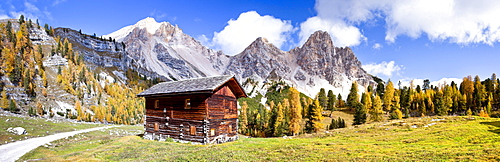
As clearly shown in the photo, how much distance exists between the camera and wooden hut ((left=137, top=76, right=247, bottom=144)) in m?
27.2

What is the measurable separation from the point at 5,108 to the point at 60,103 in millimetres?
30826

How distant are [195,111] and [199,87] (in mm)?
3000

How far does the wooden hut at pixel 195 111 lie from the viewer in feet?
89.1

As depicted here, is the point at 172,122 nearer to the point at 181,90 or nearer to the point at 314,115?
the point at 181,90

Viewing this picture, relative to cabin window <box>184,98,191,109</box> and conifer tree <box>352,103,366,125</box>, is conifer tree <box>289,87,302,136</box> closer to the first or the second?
conifer tree <box>352,103,366,125</box>

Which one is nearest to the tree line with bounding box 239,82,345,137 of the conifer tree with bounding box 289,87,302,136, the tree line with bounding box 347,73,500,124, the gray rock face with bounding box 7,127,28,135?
the conifer tree with bounding box 289,87,302,136

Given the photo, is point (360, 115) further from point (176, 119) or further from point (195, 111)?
point (176, 119)

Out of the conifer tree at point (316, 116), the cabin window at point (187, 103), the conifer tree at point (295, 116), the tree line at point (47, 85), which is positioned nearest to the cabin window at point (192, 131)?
the cabin window at point (187, 103)

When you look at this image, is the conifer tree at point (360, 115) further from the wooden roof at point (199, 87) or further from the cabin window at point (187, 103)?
the cabin window at point (187, 103)

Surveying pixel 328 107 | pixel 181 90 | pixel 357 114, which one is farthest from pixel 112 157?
pixel 328 107

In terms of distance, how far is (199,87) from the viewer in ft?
91.5

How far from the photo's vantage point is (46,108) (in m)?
71.8

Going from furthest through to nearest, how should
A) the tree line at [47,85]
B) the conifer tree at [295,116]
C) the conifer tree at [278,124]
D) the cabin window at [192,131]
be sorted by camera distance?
the conifer tree at [278,124]
the tree line at [47,85]
the conifer tree at [295,116]
the cabin window at [192,131]

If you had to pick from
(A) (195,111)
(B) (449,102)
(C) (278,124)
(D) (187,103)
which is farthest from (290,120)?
(B) (449,102)
